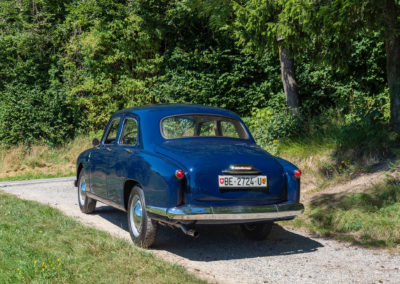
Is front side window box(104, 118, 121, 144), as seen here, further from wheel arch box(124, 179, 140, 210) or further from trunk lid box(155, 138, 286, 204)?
trunk lid box(155, 138, 286, 204)

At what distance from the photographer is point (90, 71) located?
2083cm

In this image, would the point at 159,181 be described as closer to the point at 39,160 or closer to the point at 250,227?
the point at 250,227

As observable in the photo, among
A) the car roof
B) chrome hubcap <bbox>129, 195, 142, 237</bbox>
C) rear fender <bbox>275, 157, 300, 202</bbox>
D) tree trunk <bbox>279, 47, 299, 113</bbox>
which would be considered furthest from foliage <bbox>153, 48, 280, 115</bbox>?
chrome hubcap <bbox>129, 195, 142, 237</bbox>

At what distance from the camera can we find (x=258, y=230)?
22.0ft

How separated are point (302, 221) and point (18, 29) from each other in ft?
64.4

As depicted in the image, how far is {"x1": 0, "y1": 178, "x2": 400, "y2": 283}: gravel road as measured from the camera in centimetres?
492

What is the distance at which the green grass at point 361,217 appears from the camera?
6375mm

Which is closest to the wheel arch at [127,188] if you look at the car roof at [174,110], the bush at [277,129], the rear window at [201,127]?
the rear window at [201,127]

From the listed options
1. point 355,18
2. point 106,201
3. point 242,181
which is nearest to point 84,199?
point 106,201

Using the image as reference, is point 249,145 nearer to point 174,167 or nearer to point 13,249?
point 174,167

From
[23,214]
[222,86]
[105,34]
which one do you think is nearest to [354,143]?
[23,214]

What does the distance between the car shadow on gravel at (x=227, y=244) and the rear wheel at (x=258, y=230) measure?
0.08m

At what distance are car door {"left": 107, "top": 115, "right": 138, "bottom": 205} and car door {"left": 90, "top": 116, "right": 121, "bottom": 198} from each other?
186 mm

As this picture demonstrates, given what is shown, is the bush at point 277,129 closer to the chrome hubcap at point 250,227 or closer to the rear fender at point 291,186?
the chrome hubcap at point 250,227
